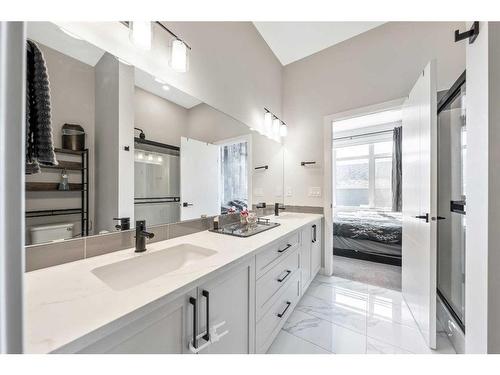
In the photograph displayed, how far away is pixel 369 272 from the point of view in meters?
2.53

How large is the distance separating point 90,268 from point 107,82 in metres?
0.91

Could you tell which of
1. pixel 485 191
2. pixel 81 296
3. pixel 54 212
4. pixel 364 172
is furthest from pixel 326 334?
pixel 364 172

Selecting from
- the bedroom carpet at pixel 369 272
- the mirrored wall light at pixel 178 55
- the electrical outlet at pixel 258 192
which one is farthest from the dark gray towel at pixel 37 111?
the bedroom carpet at pixel 369 272

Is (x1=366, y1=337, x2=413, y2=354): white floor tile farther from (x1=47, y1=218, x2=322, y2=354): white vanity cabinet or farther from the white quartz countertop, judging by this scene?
the white quartz countertop

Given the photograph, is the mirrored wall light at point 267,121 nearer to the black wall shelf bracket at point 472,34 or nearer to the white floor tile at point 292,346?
the black wall shelf bracket at point 472,34

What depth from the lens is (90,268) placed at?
2.57 feet

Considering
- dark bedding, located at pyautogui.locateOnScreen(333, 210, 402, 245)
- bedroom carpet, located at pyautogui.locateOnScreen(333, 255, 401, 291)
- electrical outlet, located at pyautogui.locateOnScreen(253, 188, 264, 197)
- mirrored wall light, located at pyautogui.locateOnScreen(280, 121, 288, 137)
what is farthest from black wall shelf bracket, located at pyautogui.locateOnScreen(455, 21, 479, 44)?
dark bedding, located at pyautogui.locateOnScreen(333, 210, 402, 245)

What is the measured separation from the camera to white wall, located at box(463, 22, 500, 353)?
658 mm

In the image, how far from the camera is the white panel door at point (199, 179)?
4.75ft

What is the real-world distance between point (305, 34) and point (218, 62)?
4.22 feet

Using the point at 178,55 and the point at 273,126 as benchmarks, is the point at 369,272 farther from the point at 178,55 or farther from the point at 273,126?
the point at 178,55

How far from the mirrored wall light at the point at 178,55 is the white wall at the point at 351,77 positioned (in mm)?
1843

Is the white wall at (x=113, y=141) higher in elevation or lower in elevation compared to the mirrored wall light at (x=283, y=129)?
lower
